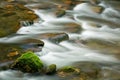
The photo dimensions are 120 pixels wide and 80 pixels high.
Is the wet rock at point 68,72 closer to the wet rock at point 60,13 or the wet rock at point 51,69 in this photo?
the wet rock at point 51,69

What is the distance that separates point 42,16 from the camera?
10.8m

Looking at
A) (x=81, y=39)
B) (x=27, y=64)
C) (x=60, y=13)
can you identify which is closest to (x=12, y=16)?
(x=60, y=13)

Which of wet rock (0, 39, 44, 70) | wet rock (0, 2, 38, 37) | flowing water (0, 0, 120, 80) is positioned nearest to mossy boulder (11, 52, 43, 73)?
flowing water (0, 0, 120, 80)

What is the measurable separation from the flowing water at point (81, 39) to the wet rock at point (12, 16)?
279mm

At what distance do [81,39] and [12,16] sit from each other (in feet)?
8.01

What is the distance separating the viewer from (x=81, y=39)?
8.53 m

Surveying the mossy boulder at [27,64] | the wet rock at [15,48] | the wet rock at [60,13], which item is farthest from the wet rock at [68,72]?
the wet rock at [60,13]

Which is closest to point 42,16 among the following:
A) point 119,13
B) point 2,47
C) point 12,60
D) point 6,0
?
point 6,0

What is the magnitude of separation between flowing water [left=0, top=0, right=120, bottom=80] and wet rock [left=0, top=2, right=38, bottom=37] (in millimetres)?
279

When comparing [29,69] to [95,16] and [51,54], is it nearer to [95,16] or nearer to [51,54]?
[51,54]

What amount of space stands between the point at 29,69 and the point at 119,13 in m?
6.65

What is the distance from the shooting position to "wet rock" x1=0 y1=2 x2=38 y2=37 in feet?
28.1

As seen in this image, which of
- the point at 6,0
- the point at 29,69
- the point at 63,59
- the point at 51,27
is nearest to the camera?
the point at 29,69

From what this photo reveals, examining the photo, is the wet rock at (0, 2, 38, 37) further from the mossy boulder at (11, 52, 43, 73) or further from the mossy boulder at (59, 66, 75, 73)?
the mossy boulder at (59, 66, 75, 73)
